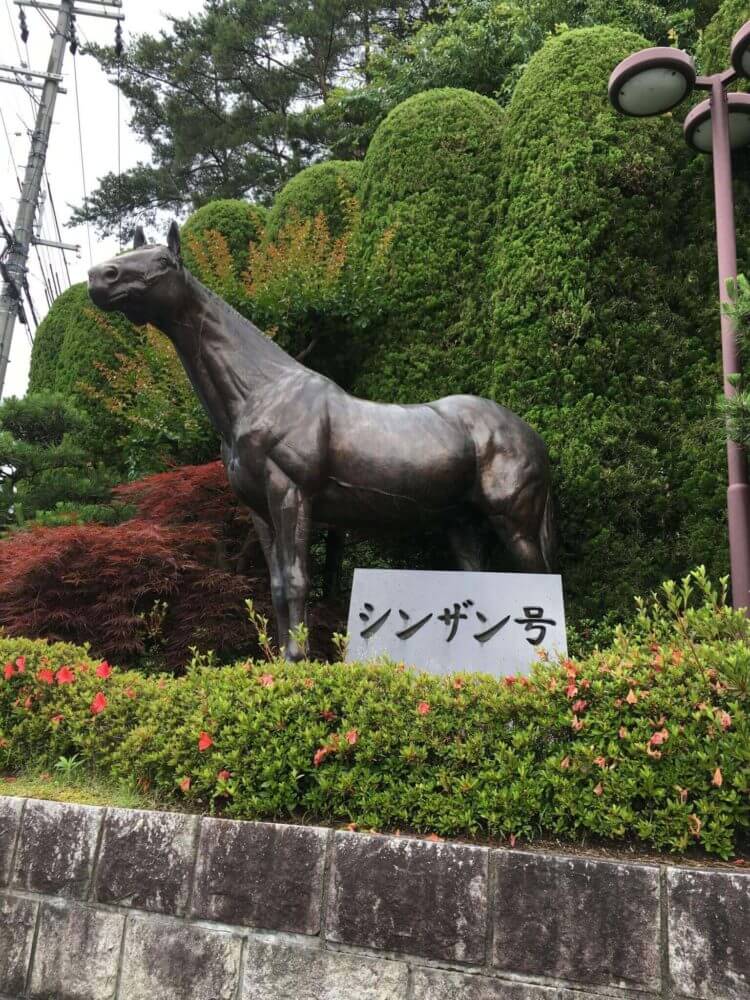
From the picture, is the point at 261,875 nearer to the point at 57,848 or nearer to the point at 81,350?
the point at 57,848

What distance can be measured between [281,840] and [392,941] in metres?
0.59

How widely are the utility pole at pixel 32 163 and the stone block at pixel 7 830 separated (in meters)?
10.6

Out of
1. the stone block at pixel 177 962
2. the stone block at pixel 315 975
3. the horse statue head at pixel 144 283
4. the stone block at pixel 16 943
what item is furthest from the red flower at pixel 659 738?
the horse statue head at pixel 144 283

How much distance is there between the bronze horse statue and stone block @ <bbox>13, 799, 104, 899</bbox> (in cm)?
189

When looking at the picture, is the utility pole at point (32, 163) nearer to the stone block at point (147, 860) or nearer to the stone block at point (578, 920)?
the stone block at point (147, 860)

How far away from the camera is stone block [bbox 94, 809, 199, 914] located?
337 cm

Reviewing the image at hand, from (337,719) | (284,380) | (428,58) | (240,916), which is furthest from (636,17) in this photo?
(240,916)

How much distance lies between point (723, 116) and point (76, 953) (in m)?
6.95

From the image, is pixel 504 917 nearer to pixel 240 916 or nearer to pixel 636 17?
pixel 240 916

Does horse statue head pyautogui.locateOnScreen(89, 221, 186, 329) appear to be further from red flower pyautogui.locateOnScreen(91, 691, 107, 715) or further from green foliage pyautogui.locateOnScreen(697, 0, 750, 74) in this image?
green foliage pyautogui.locateOnScreen(697, 0, 750, 74)

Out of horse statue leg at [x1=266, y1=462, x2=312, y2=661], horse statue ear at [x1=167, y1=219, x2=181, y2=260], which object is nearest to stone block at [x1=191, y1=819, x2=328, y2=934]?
horse statue leg at [x1=266, y1=462, x2=312, y2=661]

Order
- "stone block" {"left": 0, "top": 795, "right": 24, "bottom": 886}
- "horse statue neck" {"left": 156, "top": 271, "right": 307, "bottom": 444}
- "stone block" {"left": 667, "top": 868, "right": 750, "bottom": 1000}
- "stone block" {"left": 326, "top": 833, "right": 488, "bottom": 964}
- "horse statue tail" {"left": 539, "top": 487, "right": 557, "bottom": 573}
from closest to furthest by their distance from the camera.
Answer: "stone block" {"left": 667, "top": 868, "right": 750, "bottom": 1000} → "stone block" {"left": 326, "top": 833, "right": 488, "bottom": 964} → "stone block" {"left": 0, "top": 795, "right": 24, "bottom": 886} → "horse statue neck" {"left": 156, "top": 271, "right": 307, "bottom": 444} → "horse statue tail" {"left": 539, "top": 487, "right": 557, "bottom": 573}

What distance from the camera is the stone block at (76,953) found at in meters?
3.38

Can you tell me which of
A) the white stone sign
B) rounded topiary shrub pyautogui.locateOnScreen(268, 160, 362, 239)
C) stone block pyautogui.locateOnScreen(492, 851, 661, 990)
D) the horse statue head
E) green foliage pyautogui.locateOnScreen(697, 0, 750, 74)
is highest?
rounded topiary shrub pyautogui.locateOnScreen(268, 160, 362, 239)
